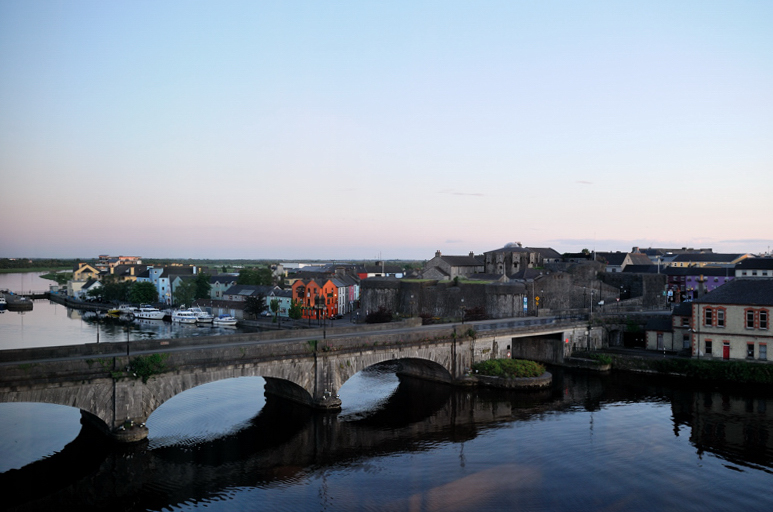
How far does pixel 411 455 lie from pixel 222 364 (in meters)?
12.5

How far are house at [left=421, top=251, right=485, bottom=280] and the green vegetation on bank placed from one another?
48049mm

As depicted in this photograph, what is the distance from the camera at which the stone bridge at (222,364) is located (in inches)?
1144

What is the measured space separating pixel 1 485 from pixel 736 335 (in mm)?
55699

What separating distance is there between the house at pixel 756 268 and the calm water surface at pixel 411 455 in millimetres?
55667

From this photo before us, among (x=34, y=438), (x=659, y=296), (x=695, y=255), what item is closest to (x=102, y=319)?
(x=34, y=438)

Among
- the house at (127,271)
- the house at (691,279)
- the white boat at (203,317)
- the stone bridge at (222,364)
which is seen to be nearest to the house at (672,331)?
the stone bridge at (222,364)

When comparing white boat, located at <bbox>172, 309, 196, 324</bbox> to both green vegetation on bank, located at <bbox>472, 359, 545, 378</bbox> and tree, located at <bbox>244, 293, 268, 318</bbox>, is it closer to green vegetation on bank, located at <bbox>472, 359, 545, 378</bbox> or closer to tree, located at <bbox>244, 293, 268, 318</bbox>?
tree, located at <bbox>244, 293, 268, 318</bbox>

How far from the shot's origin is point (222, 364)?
113 ft

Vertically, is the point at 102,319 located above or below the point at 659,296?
below

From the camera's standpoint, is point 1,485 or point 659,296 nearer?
point 1,485

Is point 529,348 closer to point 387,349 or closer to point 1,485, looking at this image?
point 387,349

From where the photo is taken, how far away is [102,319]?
107625 millimetres

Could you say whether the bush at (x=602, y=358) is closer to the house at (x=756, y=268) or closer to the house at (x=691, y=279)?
Result: the house at (x=691, y=279)

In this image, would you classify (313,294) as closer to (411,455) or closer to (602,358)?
(602,358)
